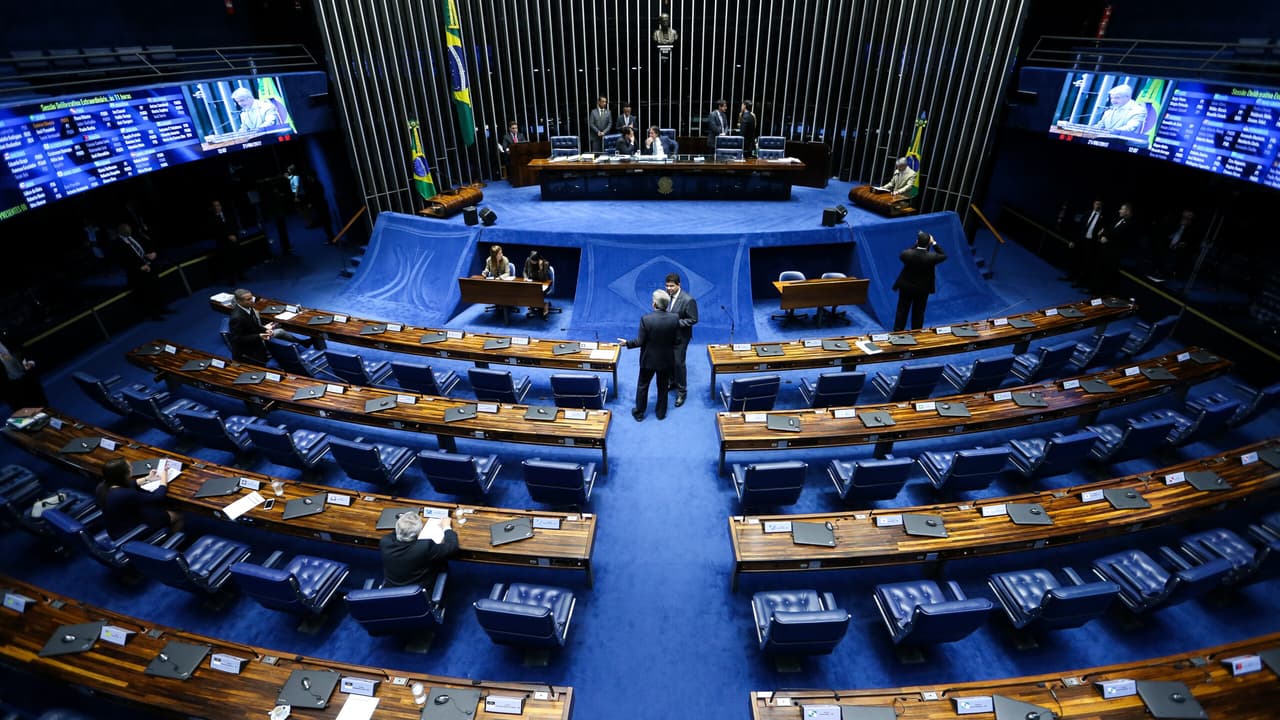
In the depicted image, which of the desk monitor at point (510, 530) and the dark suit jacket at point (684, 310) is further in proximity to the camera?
the dark suit jacket at point (684, 310)

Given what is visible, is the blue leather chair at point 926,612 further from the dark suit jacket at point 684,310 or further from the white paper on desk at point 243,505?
the white paper on desk at point 243,505

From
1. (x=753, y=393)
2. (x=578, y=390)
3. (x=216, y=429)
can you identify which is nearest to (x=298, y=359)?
(x=216, y=429)

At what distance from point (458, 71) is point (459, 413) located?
9.53m

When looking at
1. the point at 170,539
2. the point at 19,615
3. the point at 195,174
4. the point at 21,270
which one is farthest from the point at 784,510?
the point at 195,174

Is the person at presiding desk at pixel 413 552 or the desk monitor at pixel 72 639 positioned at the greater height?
the person at presiding desk at pixel 413 552

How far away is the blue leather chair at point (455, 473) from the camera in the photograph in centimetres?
564

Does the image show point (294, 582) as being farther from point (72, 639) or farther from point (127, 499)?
point (127, 499)

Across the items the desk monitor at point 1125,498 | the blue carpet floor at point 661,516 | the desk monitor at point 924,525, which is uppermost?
the desk monitor at point 1125,498

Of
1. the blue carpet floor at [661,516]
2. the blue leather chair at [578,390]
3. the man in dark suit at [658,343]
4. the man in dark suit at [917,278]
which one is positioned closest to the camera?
the blue carpet floor at [661,516]

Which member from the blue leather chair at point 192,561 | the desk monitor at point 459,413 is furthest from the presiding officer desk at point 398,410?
the blue leather chair at point 192,561

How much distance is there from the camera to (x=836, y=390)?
7180 mm

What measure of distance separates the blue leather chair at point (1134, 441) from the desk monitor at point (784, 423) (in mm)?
2972

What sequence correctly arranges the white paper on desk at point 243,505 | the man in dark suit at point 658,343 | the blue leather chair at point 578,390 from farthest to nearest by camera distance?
the blue leather chair at point 578,390 < the man in dark suit at point 658,343 < the white paper on desk at point 243,505

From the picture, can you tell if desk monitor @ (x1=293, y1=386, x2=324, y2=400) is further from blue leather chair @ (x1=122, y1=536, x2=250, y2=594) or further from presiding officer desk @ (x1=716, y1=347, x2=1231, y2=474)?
presiding officer desk @ (x1=716, y1=347, x2=1231, y2=474)
